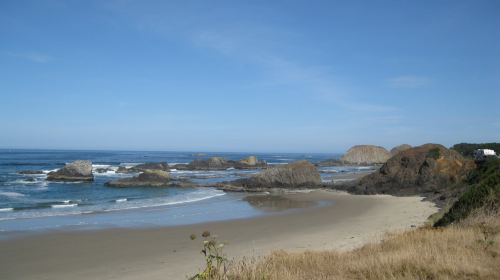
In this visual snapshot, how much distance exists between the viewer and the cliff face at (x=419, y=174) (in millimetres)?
34719

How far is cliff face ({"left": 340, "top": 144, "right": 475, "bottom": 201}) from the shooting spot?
34719mm

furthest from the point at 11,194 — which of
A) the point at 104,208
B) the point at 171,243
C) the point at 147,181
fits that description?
the point at 171,243

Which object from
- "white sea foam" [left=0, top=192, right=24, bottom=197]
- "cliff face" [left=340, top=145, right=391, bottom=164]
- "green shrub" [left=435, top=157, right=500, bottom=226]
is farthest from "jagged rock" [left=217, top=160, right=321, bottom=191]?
"cliff face" [left=340, top=145, right=391, bottom=164]

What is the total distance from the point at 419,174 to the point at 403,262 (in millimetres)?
31449

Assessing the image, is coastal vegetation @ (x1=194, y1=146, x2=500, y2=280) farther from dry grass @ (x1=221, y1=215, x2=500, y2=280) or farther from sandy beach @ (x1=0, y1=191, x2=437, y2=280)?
sandy beach @ (x1=0, y1=191, x2=437, y2=280)

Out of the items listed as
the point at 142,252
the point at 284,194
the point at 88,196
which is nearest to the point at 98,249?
the point at 142,252

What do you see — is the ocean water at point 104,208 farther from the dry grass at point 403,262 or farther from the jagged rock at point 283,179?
the dry grass at point 403,262

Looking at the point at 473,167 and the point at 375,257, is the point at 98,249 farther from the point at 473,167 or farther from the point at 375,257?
the point at 473,167

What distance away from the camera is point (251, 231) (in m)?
18.4

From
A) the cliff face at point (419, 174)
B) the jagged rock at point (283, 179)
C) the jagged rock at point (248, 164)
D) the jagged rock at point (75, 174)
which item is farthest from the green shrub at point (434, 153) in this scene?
the jagged rock at point (248, 164)

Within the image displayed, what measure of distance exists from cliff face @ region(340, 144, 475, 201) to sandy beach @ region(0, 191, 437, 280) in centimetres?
1134

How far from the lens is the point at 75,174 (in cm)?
4831

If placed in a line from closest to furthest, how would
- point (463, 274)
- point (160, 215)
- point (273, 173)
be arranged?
point (463, 274) < point (160, 215) < point (273, 173)

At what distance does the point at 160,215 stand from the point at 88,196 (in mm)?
12310
